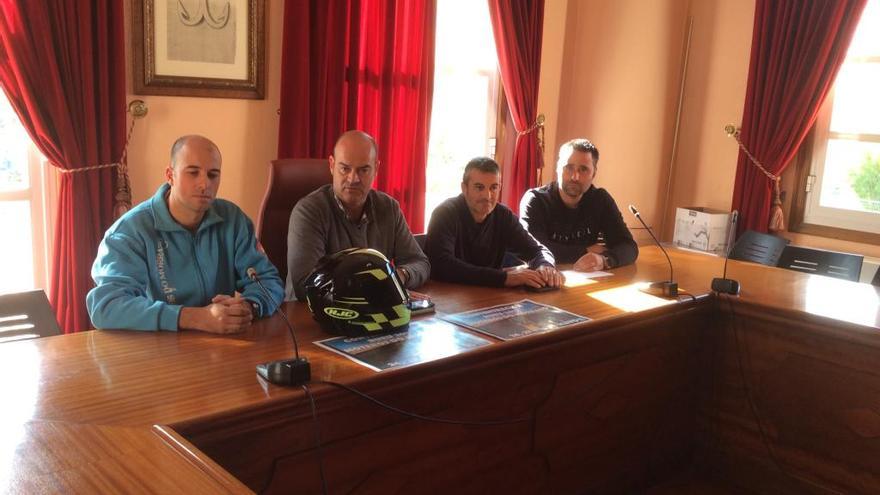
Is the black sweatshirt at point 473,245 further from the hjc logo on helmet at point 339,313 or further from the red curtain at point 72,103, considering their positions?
the red curtain at point 72,103

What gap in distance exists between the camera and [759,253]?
3.31 meters

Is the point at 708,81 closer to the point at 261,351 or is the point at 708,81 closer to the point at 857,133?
the point at 857,133

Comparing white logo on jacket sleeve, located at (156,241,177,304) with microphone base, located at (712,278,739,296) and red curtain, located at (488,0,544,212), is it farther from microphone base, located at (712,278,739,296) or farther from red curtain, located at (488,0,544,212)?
A: red curtain, located at (488,0,544,212)

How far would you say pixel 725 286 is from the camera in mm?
2350

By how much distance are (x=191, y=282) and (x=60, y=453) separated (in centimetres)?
89

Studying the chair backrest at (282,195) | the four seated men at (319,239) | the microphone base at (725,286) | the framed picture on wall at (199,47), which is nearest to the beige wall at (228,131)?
the framed picture on wall at (199,47)

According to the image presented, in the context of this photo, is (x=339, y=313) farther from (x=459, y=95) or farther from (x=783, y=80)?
(x=783, y=80)

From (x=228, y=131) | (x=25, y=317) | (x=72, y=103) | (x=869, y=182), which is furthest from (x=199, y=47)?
(x=869, y=182)

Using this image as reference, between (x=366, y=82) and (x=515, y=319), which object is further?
(x=366, y=82)

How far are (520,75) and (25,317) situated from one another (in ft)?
9.84

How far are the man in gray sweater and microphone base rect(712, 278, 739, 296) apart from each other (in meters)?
0.95

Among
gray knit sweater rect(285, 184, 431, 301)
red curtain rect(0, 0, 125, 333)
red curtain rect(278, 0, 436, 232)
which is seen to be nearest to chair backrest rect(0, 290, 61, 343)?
gray knit sweater rect(285, 184, 431, 301)

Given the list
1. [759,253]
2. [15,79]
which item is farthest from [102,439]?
[759,253]

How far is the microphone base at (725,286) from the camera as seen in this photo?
7.68 feet
